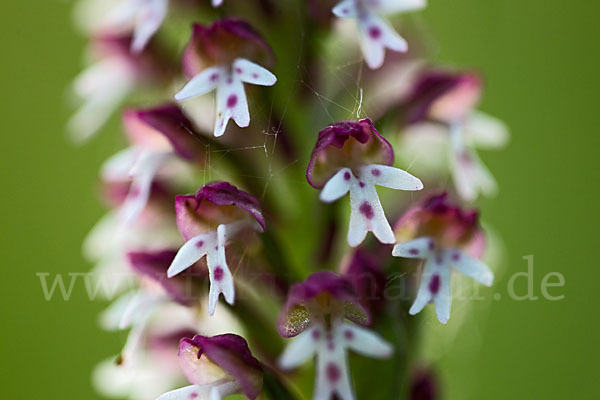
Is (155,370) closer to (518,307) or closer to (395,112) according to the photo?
(395,112)

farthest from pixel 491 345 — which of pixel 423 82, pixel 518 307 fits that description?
pixel 423 82

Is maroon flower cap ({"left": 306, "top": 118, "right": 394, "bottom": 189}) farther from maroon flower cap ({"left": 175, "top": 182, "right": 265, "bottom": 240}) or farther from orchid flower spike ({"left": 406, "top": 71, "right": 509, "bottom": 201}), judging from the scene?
orchid flower spike ({"left": 406, "top": 71, "right": 509, "bottom": 201})

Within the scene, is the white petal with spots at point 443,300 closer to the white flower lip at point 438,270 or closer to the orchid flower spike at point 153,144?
the white flower lip at point 438,270

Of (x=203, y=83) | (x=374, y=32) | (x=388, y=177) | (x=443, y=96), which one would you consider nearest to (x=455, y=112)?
(x=443, y=96)

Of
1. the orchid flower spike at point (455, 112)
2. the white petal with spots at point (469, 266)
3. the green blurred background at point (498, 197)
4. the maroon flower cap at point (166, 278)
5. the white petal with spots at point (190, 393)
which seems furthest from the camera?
the green blurred background at point (498, 197)

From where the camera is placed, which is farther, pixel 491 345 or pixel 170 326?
pixel 491 345

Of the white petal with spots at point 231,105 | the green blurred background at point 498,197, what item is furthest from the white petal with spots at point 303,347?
the green blurred background at point 498,197

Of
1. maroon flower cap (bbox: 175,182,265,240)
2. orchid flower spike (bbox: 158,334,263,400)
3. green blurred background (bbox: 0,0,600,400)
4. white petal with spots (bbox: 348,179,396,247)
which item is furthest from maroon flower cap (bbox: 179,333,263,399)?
green blurred background (bbox: 0,0,600,400)
